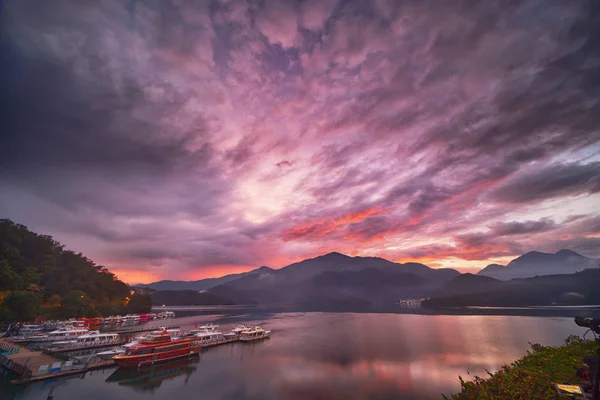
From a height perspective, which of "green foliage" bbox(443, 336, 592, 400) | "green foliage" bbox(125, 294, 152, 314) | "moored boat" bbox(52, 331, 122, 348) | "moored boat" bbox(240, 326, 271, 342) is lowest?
"moored boat" bbox(240, 326, 271, 342)

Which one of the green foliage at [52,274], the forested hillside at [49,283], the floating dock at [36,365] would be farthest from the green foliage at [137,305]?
the floating dock at [36,365]

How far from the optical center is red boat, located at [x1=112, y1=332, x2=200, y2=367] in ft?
165

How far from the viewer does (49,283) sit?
111250mm

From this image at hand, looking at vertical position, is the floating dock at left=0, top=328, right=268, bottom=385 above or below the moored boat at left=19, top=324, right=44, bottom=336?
below

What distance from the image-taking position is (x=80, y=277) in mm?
127000

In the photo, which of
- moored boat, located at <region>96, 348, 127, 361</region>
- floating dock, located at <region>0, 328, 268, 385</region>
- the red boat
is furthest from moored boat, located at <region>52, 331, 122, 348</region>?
the red boat

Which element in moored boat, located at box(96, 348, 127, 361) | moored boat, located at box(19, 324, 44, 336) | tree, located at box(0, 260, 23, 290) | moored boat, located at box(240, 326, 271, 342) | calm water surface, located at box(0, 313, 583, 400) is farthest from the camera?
tree, located at box(0, 260, 23, 290)

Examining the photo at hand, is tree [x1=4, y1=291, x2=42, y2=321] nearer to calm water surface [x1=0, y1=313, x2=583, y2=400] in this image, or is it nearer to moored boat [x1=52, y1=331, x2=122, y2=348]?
moored boat [x1=52, y1=331, x2=122, y2=348]

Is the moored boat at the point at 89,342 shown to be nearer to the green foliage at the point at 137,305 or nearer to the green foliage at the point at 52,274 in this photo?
the green foliage at the point at 52,274

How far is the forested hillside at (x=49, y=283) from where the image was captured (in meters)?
80.5

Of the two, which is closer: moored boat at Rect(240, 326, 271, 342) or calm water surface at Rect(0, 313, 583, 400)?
calm water surface at Rect(0, 313, 583, 400)

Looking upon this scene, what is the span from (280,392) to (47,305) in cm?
10892

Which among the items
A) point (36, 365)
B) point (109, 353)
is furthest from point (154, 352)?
point (36, 365)

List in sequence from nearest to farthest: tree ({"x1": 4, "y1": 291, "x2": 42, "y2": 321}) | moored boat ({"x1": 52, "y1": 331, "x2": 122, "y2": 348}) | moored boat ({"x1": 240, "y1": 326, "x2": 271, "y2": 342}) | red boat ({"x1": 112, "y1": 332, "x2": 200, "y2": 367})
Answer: red boat ({"x1": 112, "y1": 332, "x2": 200, "y2": 367}) → moored boat ({"x1": 52, "y1": 331, "x2": 122, "y2": 348}) → tree ({"x1": 4, "y1": 291, "x2": 42, "y2": 321}) → moored boat ({"x1": 240, "y1": 326, "x2": 271, "y2": 342})
